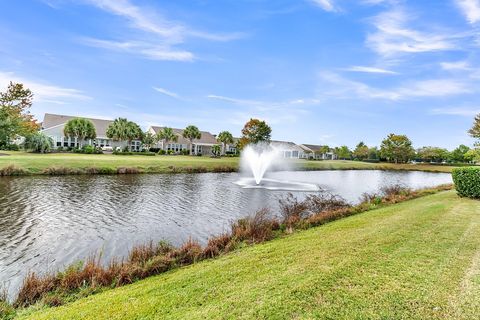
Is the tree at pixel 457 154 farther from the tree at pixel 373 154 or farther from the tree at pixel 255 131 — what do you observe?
the tree at pixel 255 131

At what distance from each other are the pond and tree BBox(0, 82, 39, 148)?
1668cm

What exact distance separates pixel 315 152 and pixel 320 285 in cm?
9522

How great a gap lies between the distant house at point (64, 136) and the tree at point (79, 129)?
2.60 meters

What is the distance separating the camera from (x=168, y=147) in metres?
70.1

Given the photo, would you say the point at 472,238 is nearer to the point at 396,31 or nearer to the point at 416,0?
the point at 416,0

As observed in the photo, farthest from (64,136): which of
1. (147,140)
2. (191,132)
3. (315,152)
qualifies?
(315,152)

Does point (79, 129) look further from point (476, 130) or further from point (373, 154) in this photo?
point (373, 154)

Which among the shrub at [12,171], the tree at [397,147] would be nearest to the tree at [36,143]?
the shrub at [12,171]

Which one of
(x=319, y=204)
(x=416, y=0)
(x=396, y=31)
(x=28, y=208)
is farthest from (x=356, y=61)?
(x=28, y=208)

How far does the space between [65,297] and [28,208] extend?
11.5 metres

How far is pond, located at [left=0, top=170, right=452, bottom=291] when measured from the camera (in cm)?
900

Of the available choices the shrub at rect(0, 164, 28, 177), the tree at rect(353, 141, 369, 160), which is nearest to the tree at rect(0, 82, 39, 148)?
the shrub at rect(0, 164, 28, 177)

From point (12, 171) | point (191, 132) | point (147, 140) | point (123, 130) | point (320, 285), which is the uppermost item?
point (191, 132)

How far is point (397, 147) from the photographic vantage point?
82500 millimetres
